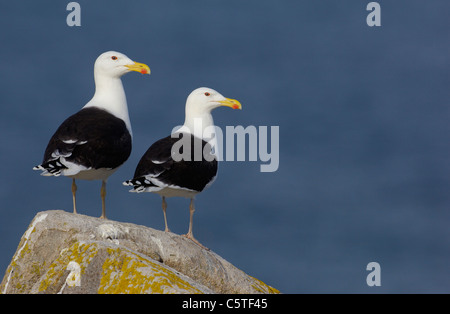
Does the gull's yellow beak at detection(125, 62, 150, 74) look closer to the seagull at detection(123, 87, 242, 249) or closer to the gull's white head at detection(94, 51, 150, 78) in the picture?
the gull's white head at detection(94, 51, 150, 78)

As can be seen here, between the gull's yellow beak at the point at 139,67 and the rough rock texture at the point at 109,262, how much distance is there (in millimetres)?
4930

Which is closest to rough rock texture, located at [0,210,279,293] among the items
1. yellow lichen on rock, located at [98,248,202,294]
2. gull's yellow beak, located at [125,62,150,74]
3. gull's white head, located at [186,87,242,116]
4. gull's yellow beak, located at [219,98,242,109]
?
yellow lichen on rock, located at [98,248,202,294]

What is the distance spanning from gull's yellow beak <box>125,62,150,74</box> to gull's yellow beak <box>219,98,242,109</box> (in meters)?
2.01

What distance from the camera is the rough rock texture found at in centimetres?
1182

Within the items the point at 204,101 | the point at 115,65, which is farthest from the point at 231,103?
the point at 115,65

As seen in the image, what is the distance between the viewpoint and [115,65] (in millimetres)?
19516

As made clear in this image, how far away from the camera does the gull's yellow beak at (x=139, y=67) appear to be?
1936 centimetres

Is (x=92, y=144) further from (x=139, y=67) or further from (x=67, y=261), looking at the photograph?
(x=67, y=261)

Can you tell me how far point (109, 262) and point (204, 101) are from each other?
783cm

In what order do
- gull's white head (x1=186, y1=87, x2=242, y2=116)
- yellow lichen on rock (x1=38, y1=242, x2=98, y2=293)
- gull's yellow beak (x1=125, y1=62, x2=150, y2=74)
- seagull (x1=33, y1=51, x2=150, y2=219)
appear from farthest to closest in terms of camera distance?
gull's yellow beak (x1=125, y1=62, x2=150, y2=74)
gull's white head (x1=186, y1=87, x2=242, y2=116)
seagull (x1=33, y1=51, x2=150, y2=219)
yellow lichen on rock (x1=38, y1=242, x2=98, y2=293)

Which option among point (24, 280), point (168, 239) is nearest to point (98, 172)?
point (168, 239)

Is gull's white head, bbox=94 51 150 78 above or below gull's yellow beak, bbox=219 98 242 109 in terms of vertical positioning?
above

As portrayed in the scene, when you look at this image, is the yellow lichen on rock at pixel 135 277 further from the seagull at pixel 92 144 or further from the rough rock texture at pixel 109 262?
the seagull at pixel 92 144
